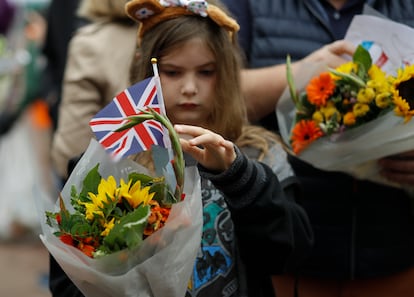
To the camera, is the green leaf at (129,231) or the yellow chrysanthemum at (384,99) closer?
the green leaf at (129,231)

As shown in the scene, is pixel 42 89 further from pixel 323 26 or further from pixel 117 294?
pixel 117 294

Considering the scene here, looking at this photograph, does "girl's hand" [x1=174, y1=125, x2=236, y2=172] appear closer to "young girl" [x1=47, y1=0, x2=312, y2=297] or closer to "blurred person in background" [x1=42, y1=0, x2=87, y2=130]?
"young girl" [x1=47, y1=0, x2=312, y2=297]

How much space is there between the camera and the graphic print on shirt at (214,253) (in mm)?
3162

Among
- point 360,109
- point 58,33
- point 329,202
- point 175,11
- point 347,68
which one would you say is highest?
point 175,11

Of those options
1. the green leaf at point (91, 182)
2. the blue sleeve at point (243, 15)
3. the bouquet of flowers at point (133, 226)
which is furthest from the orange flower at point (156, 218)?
the blue sleeve at point (243, 15)

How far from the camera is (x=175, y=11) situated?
3436 mm

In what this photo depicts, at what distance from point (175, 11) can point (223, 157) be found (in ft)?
2.08

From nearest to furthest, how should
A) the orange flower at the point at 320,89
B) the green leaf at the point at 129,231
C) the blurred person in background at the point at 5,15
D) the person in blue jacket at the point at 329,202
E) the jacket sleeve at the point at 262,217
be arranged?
the green leaf at the point at 129,231, the jacket sleeve at the point at 262,217, the orange flower at the point at 320,89, the person in blue jacket at the point at 329,202, the blurred person in background at the point at 5,15

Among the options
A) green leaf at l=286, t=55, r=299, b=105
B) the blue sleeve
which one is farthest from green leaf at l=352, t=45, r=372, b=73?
the blue sleeve

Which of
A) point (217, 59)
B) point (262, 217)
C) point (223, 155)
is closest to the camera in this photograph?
point (223, 155)

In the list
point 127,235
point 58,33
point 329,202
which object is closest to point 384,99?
point 329,202

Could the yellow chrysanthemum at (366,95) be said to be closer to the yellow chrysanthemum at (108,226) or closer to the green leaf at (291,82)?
the green leaf at (291,82)

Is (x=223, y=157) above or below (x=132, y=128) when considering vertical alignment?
below

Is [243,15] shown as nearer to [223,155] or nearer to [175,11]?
[175,11]
